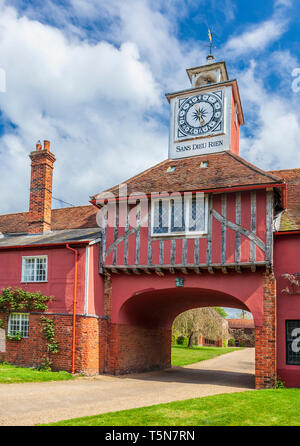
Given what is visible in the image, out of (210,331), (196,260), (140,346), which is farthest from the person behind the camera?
(210,331)

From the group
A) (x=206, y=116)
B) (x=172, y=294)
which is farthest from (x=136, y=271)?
(x=206, y=116)

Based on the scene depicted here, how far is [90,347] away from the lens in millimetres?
15438

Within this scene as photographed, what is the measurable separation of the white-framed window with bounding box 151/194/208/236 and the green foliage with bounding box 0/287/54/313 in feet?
15.0

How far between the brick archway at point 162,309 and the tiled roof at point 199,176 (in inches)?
120

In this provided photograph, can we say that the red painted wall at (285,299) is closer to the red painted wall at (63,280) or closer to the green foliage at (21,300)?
the red painted wall at (63,280)

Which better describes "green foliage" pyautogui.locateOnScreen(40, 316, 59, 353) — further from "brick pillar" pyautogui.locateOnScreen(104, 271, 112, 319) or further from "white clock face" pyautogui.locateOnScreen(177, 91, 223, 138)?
"white clock face" pyautogui.locateOnScreen(177, 91, 223, 138)

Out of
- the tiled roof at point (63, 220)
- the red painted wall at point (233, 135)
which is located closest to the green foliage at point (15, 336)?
the tiled roof at point (63, 220)

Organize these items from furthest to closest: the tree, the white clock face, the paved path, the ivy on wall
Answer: the tree
the white clock face
the ivy on wall
the paved path

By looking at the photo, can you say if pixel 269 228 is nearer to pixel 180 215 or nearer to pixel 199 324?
pixel 180 215

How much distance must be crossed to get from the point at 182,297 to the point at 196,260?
359 cm

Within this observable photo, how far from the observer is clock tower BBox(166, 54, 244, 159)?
1872 centimetres

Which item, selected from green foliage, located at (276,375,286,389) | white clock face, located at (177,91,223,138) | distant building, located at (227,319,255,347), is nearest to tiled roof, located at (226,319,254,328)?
distant building, located at (227,319,255,347)
